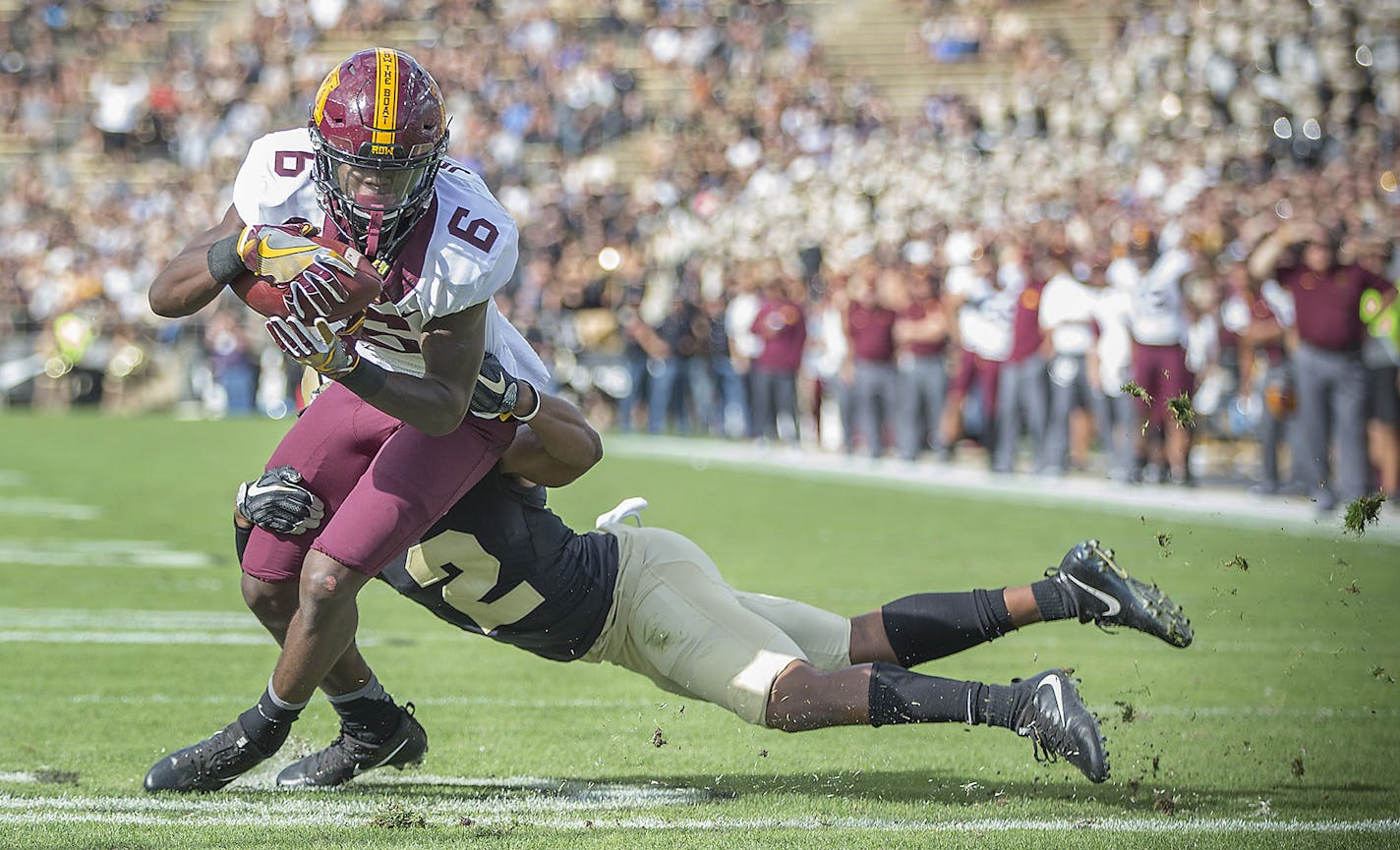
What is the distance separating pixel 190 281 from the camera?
11.7 ft

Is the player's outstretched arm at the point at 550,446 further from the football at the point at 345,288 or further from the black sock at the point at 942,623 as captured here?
the black sock at the point at 942,623

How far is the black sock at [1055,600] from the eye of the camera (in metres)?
3.92

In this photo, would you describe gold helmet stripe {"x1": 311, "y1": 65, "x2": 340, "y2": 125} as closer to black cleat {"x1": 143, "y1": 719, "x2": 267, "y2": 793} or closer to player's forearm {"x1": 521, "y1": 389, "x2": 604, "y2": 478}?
player's forearm {"x1": 521, "y1": 389, "x2": 604, "y2": 478}

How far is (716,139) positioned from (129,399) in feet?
30.0

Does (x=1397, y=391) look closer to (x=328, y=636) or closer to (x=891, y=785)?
(x=891, y=785)

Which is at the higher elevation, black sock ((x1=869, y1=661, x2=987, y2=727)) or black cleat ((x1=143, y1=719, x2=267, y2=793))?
black sock ((x1=869, y1=661, x2=987, y2=727))

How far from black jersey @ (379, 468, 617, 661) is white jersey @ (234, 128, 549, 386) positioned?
38 centimetres

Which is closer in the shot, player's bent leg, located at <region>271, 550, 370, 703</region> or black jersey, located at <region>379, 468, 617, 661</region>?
player's bent leg, located at <region>271, 550, 370, 703</region>

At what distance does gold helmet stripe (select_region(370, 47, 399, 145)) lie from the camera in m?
3.65

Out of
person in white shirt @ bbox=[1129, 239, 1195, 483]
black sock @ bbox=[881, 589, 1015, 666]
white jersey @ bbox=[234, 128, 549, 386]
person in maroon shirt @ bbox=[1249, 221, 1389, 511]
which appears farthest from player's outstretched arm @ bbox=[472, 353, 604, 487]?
person in white shirt @ bbox=[1129, 239, 1195, 483]

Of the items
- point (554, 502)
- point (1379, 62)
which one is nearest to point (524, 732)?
point (554, 502)

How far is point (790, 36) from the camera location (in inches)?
1021

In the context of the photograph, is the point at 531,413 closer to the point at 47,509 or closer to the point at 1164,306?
the point at 47,509

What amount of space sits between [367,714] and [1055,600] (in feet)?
5.53
